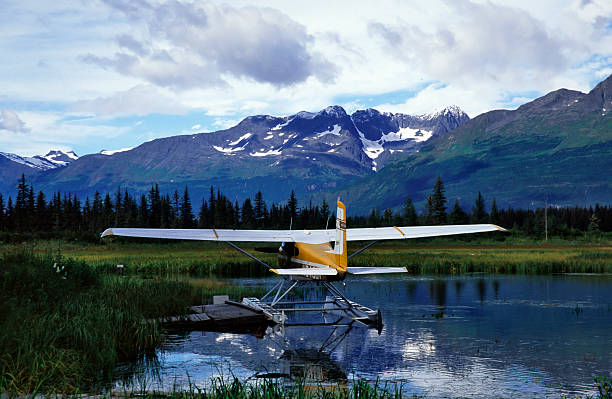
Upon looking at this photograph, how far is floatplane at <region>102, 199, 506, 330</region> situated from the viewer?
17.7 m

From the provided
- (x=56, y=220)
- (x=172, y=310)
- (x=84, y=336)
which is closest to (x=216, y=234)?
(x=172, y=310)

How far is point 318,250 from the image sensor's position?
63.1 ft

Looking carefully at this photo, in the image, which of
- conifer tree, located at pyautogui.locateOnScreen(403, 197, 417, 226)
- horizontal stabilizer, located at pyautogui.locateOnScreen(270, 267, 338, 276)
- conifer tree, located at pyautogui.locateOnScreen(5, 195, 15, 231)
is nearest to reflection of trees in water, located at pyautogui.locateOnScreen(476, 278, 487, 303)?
horizontal stabilizer, located at pyautogui.locateOnScreen(270, 267, 338, 276)

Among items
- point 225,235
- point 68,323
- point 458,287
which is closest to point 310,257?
point 225,235

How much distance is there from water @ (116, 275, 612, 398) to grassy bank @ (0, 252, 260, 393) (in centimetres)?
74

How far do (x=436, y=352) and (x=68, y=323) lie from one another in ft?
28.8

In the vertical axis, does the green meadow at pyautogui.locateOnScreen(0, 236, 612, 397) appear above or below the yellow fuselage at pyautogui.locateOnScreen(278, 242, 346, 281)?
below

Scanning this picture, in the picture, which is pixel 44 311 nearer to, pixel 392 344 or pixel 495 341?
pixel 392 344

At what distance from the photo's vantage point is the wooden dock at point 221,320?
17888 millimetres

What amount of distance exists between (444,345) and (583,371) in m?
3.66

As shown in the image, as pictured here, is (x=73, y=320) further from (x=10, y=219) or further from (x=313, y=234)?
(x=10, y=219)

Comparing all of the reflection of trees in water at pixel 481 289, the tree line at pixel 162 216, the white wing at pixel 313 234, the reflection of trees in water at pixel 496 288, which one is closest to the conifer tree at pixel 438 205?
the tree line at pixel 162 216

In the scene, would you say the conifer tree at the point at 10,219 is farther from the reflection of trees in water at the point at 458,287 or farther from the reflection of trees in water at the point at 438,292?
the reflection of trees in water at the point at 458,287

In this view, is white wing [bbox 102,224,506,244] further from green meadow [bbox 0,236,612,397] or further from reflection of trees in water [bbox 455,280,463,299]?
reflection of trees in water [bbox 455,280,463,299]
